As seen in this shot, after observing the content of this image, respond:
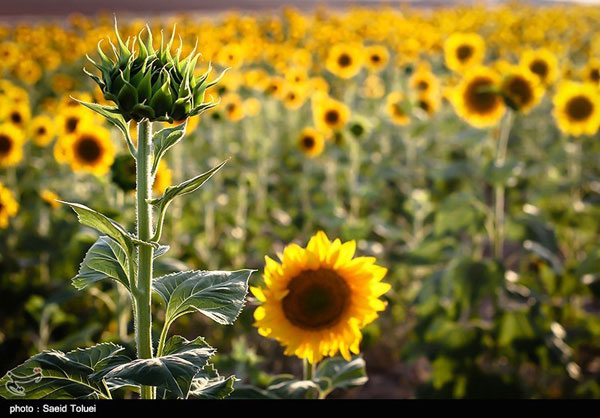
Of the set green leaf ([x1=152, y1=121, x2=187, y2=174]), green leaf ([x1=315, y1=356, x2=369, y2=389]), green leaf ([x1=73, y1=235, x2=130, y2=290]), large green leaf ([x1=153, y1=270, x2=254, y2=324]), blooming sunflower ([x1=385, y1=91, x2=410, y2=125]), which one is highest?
blooming sunflower ([x1=385, y1=91, x2=410, y2=125])

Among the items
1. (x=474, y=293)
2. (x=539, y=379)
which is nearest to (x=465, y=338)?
(x=474, y=293)

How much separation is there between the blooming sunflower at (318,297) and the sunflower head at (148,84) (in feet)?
1.58

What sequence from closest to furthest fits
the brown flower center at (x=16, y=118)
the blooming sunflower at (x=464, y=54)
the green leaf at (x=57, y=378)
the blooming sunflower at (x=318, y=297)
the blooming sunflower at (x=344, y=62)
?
the green leaf at (x=57, y=378)
the blooming sunflower at (x=318, y=297)
the brown flower center at (x=16, y=118)
the blooming sunflower at (x=464, y=54)
the blooming sunflower at (x=344, y=62)

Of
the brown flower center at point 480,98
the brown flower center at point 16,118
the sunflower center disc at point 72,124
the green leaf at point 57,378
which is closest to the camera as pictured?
the green leaf at point 57,378

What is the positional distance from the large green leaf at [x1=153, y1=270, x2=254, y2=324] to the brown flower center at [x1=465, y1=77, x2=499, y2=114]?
85.1 inches

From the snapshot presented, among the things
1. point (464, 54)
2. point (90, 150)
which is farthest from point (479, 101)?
point (90, 150)

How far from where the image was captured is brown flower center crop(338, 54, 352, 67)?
4598 mm

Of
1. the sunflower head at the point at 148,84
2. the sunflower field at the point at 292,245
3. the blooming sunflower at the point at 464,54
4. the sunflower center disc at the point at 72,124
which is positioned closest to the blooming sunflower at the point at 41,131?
the sunflower field at the point at 292,245

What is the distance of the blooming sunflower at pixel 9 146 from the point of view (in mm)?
3197

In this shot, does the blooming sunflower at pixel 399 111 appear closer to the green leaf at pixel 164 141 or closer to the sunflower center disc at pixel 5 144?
the sunflower center disc at pixel 5 144

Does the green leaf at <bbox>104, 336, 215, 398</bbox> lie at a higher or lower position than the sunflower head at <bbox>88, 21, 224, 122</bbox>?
lower

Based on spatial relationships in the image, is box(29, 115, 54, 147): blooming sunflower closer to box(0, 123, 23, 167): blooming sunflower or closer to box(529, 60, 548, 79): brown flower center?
box(0, 123, 23, 167): blooming sunflower

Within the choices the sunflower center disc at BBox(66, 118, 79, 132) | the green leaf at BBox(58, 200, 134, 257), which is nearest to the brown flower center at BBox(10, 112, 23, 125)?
the sunflower center disc at BBox(66, 118, 79, 132)

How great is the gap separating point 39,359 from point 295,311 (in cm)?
49
